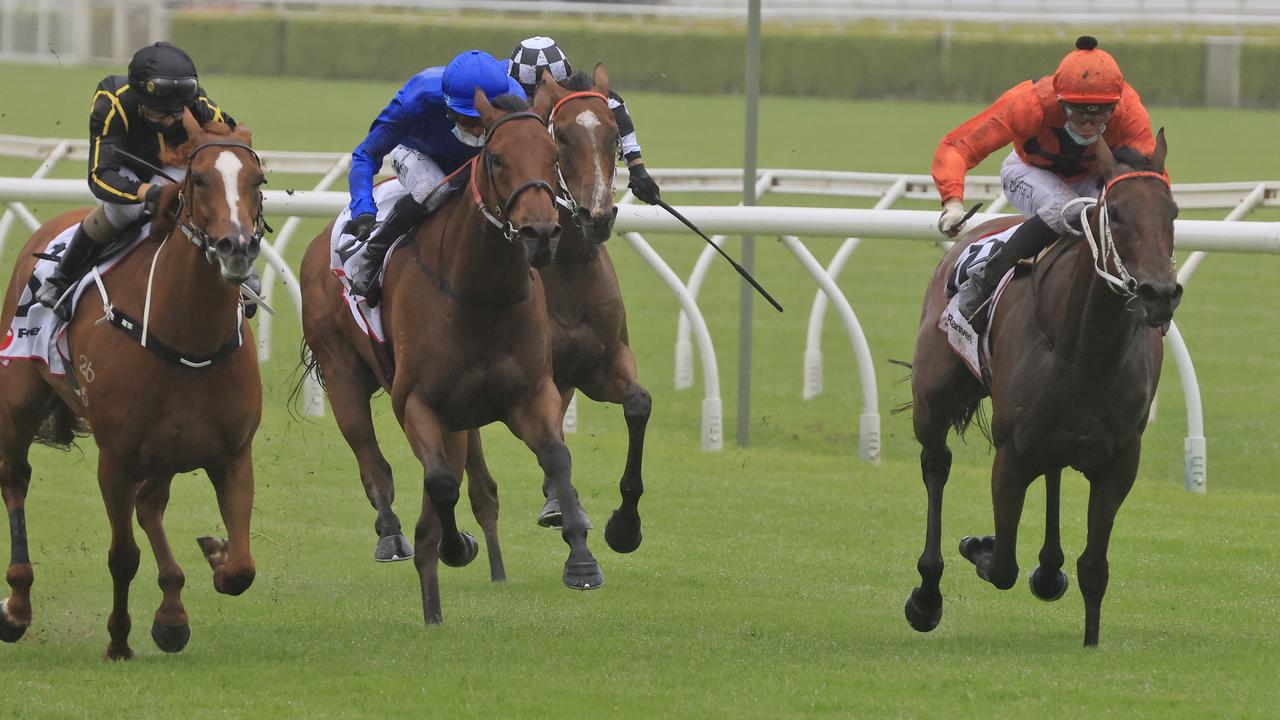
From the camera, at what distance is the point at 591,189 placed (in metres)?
5.34

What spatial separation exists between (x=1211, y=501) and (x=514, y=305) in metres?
3.53

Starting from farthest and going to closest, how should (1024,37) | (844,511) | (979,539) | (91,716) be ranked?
1. (1024,37)
2. (844,511)
3. (979,539)
4. (91,716)

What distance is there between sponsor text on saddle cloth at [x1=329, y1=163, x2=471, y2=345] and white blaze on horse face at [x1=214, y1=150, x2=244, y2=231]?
107 centimetres

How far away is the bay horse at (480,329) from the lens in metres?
5.32

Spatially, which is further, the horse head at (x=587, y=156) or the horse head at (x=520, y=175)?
the horse head at (x=587, y=156)

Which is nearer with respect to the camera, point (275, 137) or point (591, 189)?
point (591, 189)

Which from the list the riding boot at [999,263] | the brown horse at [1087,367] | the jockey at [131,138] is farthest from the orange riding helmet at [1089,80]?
the jockey at [131,138]

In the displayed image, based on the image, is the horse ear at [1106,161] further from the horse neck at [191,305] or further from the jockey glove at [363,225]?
the horse neck at [191,305]

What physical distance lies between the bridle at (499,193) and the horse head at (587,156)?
92 mm

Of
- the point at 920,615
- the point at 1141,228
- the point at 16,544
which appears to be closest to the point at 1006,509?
the point at 920,615

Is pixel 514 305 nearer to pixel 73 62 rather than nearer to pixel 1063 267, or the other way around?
pixel 1063 267

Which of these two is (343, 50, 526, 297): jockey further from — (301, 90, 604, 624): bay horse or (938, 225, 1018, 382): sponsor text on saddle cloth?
(938, 225, 1018, 382): sponsor text on saddle cloth

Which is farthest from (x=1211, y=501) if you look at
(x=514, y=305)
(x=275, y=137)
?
(x=275, y=137)

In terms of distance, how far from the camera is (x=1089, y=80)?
5367 mm
